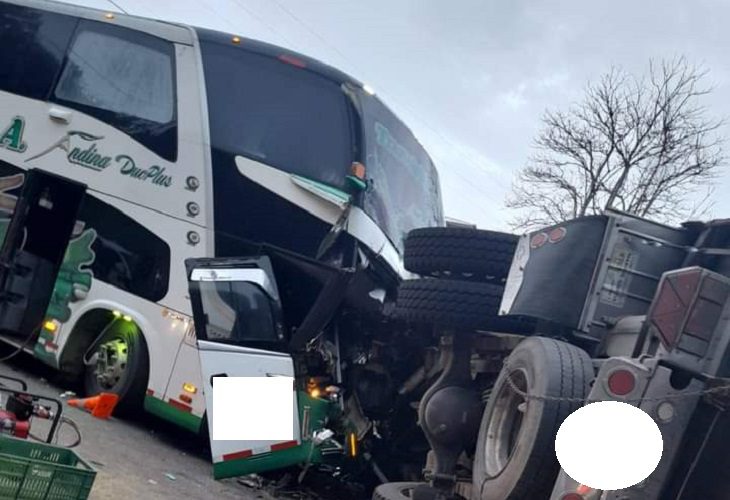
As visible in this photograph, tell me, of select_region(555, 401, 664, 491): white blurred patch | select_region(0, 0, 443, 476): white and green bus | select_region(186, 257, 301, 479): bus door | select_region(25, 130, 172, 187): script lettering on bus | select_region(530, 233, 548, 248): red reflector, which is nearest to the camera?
select_region(555, 401, 664, 491): white blurred patch

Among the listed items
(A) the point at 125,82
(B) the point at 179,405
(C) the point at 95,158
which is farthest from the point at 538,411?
(A) the point at 125,82

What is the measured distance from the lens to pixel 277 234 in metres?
6.81

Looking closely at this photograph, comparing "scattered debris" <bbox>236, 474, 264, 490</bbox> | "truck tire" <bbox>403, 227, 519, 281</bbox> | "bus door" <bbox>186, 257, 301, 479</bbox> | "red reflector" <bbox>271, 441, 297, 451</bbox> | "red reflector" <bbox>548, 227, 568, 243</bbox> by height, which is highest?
"red reflector" <bbox>548, 227, 568, 243</bbox>

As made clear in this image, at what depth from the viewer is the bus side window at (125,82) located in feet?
23.4

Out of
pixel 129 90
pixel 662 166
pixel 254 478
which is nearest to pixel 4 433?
pixel 254 478

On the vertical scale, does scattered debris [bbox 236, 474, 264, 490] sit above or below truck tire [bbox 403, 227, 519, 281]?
below

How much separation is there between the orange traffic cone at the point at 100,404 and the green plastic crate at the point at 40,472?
10.8ft

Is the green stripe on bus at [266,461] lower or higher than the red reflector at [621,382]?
lower

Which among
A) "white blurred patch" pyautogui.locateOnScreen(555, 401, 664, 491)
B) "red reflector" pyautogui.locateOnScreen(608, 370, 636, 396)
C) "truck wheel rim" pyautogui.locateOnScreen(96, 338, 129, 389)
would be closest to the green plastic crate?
"white blurred patch" pyautogui.locateOnScreen(555, 401, 664, 491)

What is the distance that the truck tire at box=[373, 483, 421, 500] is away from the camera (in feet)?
17.3

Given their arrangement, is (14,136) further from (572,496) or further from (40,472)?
(572,496)

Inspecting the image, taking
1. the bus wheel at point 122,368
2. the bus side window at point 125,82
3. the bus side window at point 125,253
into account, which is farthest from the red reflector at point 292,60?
the bus wheel at point 122,368

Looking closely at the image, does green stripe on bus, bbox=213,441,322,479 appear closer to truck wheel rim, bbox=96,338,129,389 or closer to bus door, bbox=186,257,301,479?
bus door, bbox=186,257,301,479

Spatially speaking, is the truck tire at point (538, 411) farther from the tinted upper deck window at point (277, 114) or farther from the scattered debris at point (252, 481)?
the tinted upper deck window at point (277, 114)
